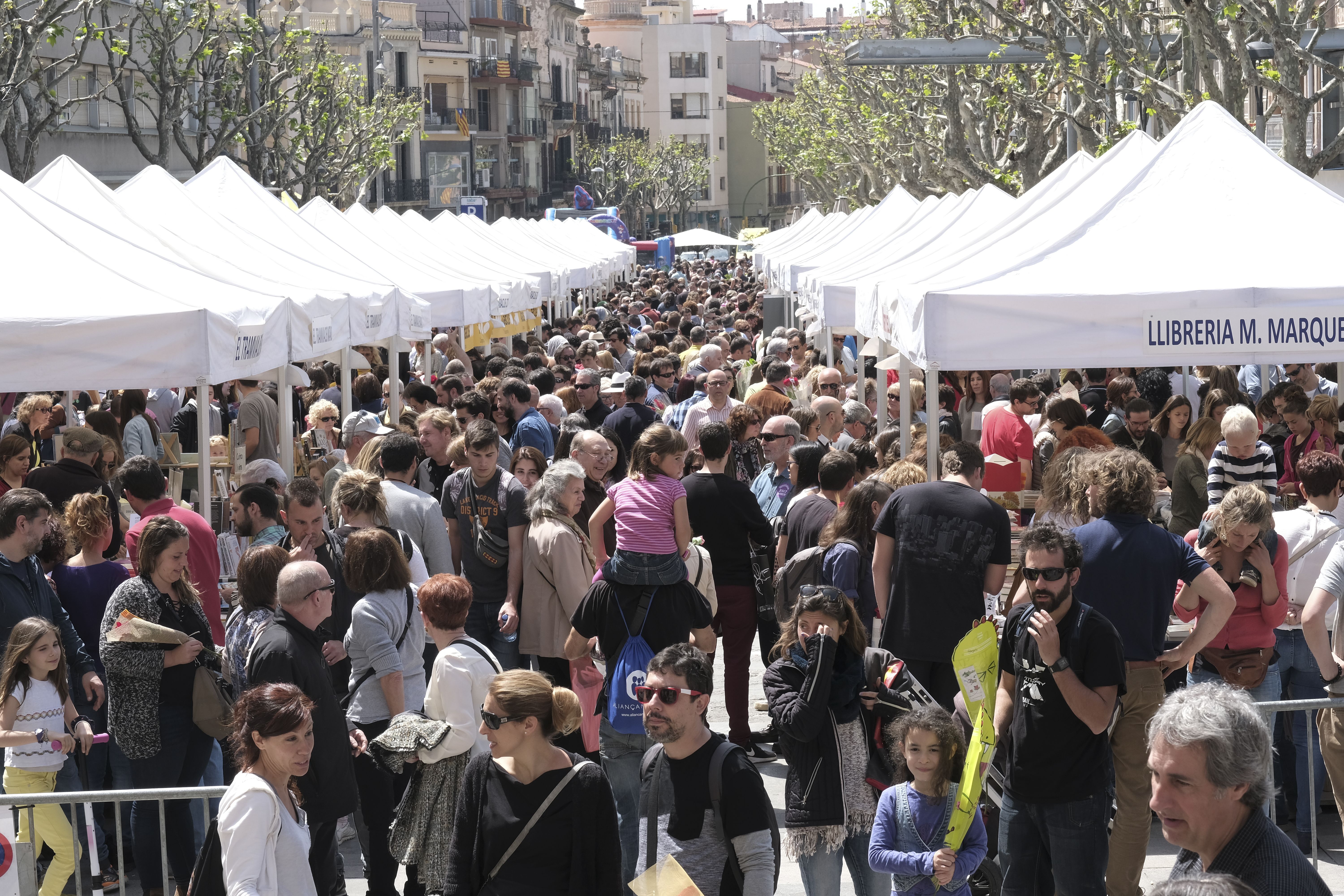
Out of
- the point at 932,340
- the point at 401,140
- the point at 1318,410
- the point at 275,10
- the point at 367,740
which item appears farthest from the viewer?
the point at 275,10

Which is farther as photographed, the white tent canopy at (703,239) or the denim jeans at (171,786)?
the white tent canopy at (703,239)

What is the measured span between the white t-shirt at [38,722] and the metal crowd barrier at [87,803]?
0.34 meters

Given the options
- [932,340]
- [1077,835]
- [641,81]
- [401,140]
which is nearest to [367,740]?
[1077,835]

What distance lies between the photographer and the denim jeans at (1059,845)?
493cm

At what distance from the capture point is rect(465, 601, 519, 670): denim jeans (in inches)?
302

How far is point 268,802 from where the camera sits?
4184 mm

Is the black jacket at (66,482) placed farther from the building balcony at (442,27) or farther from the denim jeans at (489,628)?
the building balcony at (442,27)

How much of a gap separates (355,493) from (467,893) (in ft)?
10.2

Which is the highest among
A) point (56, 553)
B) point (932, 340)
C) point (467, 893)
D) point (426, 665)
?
point (932, 340)

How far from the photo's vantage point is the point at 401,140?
36.8m

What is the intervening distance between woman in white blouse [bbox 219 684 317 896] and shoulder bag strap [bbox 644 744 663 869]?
3.09 feet

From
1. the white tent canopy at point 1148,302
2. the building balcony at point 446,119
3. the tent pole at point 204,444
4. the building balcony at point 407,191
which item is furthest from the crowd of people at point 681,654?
the building balcony at point 446,119

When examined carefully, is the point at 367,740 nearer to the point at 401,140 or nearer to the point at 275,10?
the point at 401,140

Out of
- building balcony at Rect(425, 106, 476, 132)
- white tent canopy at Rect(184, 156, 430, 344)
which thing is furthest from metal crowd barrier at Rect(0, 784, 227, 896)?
building balcony at Rect(425, 106, 476, 132)
